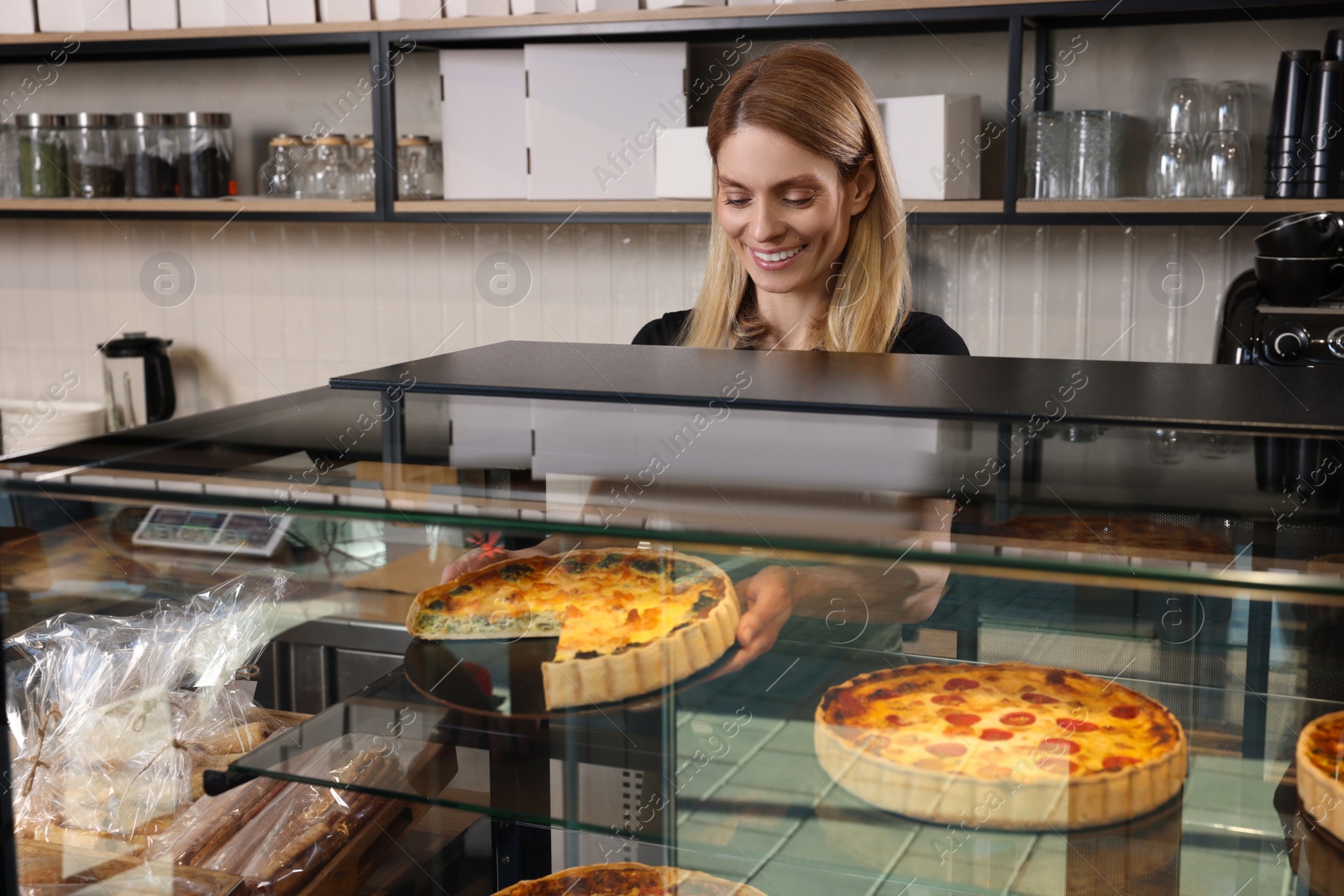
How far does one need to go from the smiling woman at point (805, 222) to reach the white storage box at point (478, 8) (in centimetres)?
81

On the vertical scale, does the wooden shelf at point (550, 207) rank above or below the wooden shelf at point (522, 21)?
below

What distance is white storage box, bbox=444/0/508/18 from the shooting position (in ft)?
6.91

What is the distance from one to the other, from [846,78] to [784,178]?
18 centimetres

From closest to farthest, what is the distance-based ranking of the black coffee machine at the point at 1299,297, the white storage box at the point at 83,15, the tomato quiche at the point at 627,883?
the tomato quiche at the point at 627,883 < the black coffee machine at the point at 1299,297 < the white storage box at the point at 83,15

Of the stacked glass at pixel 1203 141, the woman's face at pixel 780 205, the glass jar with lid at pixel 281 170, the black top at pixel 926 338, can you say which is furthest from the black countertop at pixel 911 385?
the glass jar with lid at pixel 281 170

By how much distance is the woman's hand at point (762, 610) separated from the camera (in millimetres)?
609

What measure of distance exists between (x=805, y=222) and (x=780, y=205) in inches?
1.5

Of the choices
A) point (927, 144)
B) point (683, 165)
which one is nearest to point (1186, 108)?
point (927, 144)

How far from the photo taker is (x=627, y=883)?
0.74 m

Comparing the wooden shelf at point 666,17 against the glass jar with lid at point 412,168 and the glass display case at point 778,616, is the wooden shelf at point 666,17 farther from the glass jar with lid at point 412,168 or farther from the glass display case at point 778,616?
the glass display case at point 778,616

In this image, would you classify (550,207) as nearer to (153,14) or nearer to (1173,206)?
(153,14)

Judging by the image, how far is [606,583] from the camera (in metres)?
0.65

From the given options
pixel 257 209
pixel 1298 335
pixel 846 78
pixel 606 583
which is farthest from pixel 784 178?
pixel 257 209

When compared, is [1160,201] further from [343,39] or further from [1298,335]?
[343,39]
